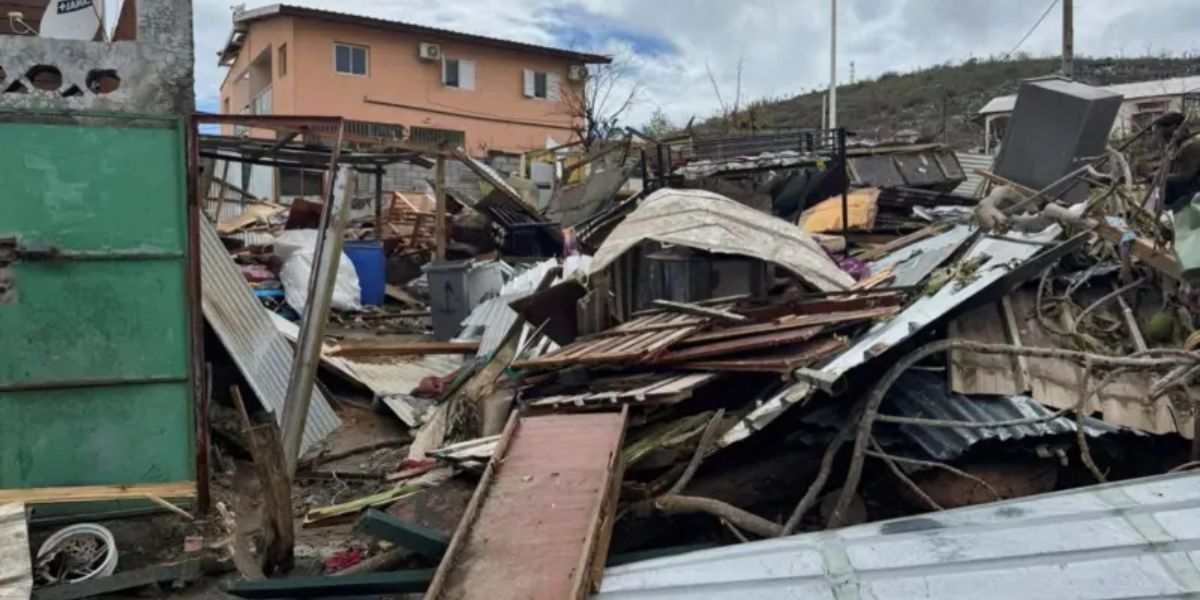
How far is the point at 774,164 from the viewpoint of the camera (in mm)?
9617

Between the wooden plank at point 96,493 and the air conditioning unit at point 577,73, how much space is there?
2649cm

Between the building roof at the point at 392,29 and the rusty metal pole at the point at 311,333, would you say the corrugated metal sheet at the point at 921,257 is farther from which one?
the building roof at the point at 392,29

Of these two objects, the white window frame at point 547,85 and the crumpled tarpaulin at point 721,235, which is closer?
the crumpled tarpaulin at point 721,235

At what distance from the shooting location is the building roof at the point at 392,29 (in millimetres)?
24844

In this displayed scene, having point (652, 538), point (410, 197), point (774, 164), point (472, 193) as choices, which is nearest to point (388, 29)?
point (472, 193)

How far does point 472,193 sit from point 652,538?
14.6 meters

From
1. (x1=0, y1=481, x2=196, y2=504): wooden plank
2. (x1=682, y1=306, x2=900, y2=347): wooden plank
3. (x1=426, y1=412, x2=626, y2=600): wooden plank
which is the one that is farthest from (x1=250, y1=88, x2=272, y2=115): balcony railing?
(x1=426, y1=412, x2=626, y2=600): wooden plank

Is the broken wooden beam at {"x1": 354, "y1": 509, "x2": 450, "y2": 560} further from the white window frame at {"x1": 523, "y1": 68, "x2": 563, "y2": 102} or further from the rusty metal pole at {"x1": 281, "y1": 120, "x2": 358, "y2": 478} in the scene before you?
the white window frame at {"x1": 523, "y1": 68, "x2": 563, "y2": 102}

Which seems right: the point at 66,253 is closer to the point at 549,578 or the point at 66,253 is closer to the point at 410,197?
the point at 549,578

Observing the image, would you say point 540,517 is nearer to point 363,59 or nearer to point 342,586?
point 342,586

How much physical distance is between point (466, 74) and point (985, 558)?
2668 centimetres

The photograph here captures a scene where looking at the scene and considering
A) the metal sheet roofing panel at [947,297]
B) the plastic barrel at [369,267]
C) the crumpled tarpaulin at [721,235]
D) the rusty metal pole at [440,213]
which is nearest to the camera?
the metal sheet roofing panel at [947,297]

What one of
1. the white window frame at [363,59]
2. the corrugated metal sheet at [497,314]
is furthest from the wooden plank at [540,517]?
the white window frame at [363,59]

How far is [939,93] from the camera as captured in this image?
36.1 m
